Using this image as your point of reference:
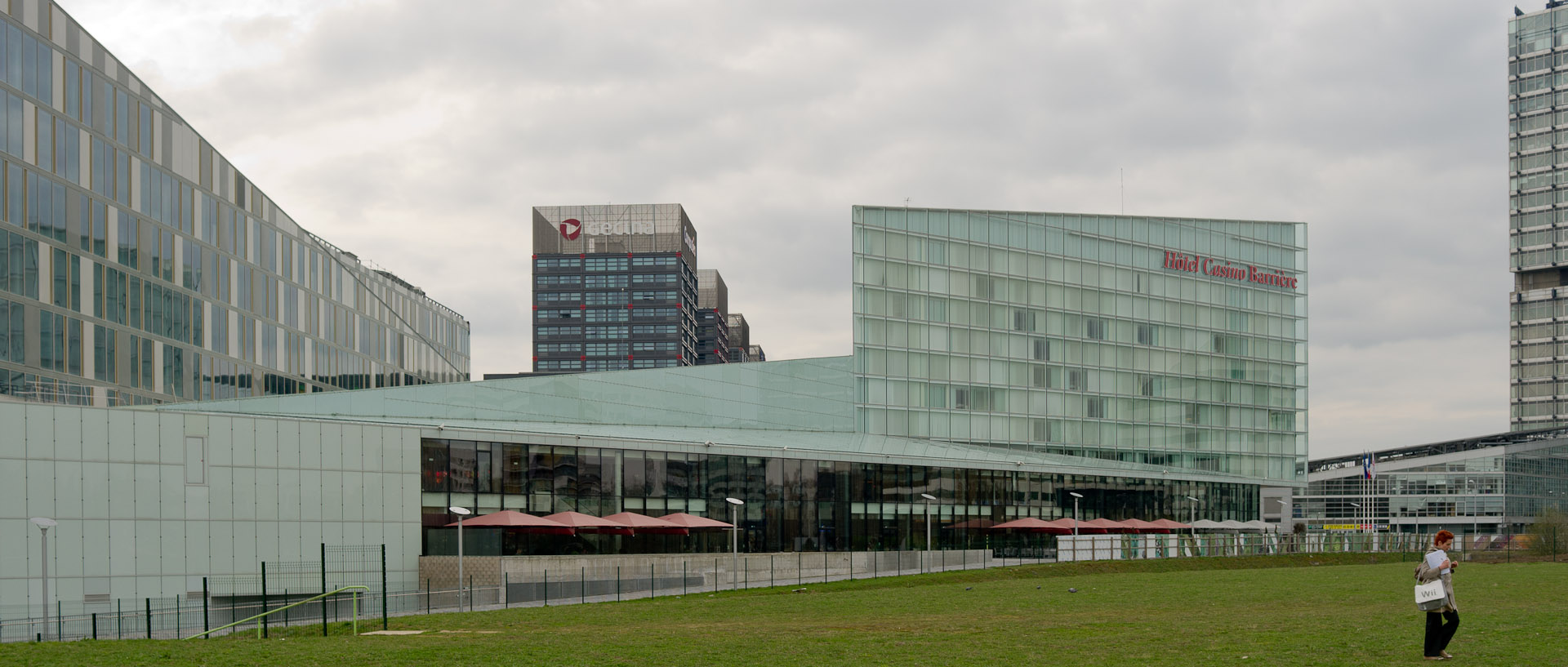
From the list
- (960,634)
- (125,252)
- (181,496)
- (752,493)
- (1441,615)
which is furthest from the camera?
(125,252)

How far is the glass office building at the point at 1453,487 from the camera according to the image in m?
155

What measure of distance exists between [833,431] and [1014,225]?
2093 cm

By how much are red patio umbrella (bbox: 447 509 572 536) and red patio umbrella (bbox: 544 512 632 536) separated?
0.95 ft

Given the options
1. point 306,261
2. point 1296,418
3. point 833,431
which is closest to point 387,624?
point 833,431

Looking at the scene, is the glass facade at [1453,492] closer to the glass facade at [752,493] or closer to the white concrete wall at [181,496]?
the glass facade at [752,493]

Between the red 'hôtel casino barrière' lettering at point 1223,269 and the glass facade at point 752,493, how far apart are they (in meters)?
18.5

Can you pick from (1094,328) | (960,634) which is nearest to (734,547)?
(960,634)

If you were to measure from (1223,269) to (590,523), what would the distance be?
66.1m

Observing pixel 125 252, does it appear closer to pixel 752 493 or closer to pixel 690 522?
pixel 752 493

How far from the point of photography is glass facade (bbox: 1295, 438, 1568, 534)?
509 feet

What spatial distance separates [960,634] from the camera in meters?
27.7

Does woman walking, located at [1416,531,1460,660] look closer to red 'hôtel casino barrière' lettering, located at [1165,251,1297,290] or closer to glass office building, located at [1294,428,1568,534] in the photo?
red 'hôtel casino barrière' lettering, located at [1165,251,1297,290]

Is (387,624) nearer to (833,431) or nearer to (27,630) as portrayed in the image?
(27,630)

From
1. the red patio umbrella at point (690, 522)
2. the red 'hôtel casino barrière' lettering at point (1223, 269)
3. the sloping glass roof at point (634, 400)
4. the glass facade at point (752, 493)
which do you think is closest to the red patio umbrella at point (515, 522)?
the glass facade at point (752, 493)
